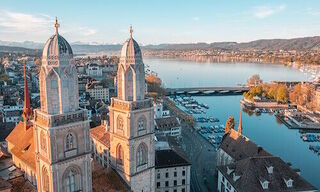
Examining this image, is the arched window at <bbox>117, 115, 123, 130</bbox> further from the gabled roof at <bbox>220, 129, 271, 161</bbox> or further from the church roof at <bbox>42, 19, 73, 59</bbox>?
the gabled roof at <bbox>220, 129, 271, 161</bbox>

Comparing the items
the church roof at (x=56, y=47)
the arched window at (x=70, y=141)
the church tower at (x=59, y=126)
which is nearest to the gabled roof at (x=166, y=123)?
the church tower at (x=59, y=126)

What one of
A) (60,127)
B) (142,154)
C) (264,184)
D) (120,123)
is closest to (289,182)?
(264,184)

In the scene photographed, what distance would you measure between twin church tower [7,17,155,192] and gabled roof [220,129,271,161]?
18212 mm

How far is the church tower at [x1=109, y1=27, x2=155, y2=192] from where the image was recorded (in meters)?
27.6

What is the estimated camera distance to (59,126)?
22.4m

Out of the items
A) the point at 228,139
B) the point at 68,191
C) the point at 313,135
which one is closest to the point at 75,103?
the point at 68,191

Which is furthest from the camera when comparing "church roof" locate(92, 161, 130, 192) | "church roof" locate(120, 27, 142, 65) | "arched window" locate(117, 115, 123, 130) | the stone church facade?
"arched window" locate(117, 115, 123, 130)

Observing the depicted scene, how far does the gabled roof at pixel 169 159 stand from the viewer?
40781mm

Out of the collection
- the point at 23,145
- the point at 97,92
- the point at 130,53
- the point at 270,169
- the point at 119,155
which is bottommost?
the point at 270,169

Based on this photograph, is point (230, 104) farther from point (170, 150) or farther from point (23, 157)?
point (23, 157)

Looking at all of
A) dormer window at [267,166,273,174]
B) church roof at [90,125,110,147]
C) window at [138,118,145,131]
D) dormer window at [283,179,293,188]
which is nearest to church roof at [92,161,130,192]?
window at [138,118,145,131]

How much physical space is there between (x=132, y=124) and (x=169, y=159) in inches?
609

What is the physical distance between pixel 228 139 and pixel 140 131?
79.5ft

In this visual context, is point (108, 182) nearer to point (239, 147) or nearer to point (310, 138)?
point (239, 147)
